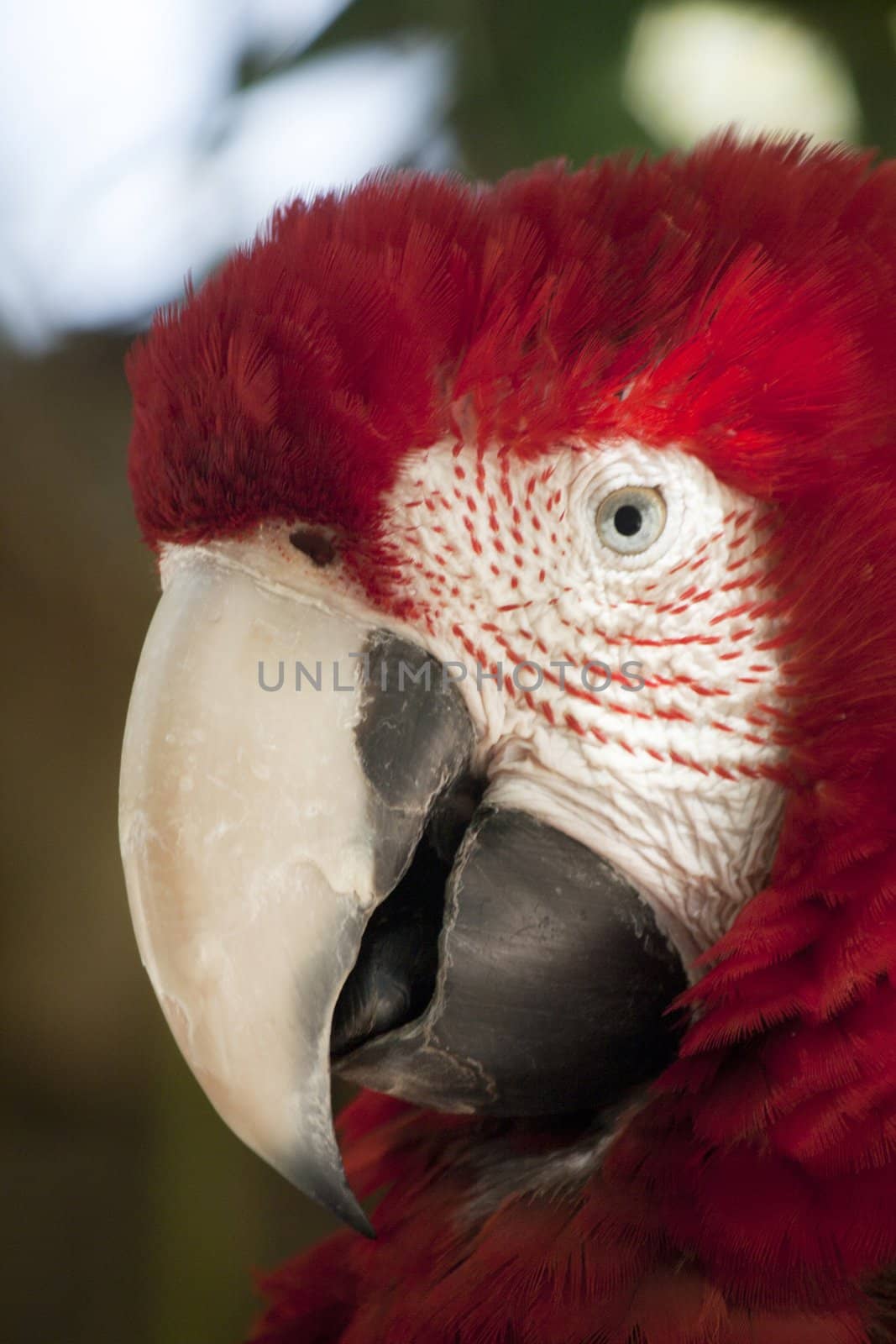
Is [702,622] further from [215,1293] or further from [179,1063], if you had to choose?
[215,1293]

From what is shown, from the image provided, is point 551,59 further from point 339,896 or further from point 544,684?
point 339,896

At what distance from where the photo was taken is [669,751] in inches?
27.2

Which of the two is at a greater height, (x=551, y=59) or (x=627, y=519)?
(x=551, y=59)

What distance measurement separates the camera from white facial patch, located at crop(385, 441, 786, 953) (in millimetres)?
661

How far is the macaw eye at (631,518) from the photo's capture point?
0.66 meters

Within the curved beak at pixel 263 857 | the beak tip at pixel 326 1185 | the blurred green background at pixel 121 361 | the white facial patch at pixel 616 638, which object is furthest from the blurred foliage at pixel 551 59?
the beak tip at pixel 326 1185

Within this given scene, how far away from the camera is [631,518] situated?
0.66 metres

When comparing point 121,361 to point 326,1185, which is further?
point 121,361

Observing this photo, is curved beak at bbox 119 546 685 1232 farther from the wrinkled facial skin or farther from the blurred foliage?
the blurred foliage

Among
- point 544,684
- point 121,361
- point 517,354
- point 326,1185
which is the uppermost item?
point 121,361

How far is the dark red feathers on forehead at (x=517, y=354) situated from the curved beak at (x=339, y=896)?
0.24 ft

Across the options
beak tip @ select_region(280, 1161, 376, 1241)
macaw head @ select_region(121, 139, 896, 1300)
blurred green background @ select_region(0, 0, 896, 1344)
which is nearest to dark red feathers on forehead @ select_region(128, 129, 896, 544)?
macaw head @ select_region(121, 139, 896, 1300)

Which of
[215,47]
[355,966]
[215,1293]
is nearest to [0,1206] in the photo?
[215,1293]

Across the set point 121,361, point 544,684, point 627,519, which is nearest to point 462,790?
point 544,684
